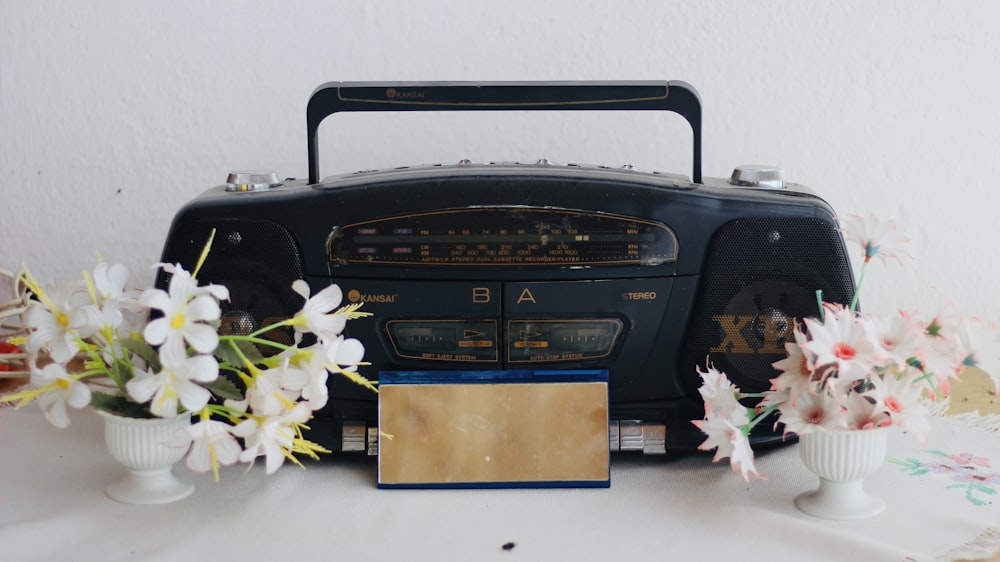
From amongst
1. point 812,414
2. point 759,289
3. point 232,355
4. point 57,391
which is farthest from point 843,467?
point 57,391

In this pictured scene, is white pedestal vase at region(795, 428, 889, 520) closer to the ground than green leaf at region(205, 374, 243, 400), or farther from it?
closer to the ground

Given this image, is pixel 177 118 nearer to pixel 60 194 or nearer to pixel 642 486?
pixel 60 194

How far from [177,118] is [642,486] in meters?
0.58

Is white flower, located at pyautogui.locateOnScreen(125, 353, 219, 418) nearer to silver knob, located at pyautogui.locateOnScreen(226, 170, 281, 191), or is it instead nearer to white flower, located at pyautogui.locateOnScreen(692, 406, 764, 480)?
silver knob, located at pyautogui.locateOnScreen(226, 170, 281, 191)

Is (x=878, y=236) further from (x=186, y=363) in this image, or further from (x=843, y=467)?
(x=186, y=363)

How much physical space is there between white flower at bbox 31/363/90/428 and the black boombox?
0.13m

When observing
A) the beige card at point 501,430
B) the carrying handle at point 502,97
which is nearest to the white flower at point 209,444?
the beige card at point 501,430

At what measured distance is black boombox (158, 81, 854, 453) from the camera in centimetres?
79

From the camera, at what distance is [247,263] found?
80cm

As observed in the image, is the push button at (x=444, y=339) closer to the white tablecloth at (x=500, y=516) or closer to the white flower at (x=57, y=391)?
the white tablecloth at (x=500, y=516)

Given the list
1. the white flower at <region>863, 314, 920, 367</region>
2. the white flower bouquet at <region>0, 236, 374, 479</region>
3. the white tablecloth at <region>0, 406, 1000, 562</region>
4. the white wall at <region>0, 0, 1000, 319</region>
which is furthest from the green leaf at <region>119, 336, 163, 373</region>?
the white flower at <region>863, 314, 920, 367</region>

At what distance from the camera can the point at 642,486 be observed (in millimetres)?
788

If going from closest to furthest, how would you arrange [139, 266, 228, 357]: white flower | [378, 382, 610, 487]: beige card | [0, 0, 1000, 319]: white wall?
1. [139, 266, 228, 357]: white flower
2. [378, 382, 610, 487]: beige card
3. [0, 0, 1000, 319]: white wall

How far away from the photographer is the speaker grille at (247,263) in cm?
80
